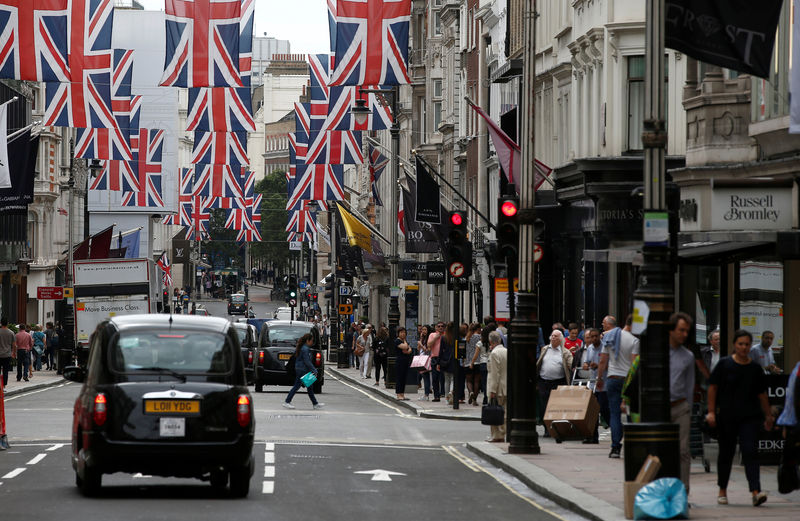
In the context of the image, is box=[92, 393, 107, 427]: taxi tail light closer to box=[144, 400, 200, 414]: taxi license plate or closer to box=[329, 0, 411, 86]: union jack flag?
box=[144, 400, 200, 414]: taxi license plate

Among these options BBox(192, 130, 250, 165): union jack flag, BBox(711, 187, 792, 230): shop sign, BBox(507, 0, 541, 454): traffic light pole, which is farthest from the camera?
BBox(192, 130, 250, 165): union jack flag

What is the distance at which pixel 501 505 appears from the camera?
16266mm

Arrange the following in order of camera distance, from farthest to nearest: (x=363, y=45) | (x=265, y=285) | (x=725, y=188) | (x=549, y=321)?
(x=265, y=285), (x=549, y=321), (x=363, y=45), (x=725, y=188)

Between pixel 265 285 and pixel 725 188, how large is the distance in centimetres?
17462

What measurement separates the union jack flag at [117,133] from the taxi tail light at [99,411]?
36.4 metres

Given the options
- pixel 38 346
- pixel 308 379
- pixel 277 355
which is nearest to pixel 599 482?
pixel 308 379

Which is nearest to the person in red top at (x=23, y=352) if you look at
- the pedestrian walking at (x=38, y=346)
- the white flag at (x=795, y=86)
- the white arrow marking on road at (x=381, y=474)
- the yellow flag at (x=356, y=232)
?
the pedestrian walking at (x=38, y=346)

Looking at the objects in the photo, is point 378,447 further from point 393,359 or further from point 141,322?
point 393,359

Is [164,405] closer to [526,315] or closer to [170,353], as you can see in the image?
[170,353]

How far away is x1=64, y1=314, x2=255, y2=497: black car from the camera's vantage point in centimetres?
1534

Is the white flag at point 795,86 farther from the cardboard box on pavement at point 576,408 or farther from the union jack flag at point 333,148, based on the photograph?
the union jack flag at point 333,148

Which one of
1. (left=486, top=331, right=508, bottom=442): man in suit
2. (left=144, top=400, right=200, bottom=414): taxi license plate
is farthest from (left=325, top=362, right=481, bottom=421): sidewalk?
(left=144, top=400, right=200, bottom=414): taxi license plate

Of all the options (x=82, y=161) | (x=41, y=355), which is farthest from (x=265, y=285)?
(x=41, y=355)

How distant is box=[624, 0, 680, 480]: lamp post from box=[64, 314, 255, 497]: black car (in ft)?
12.4
